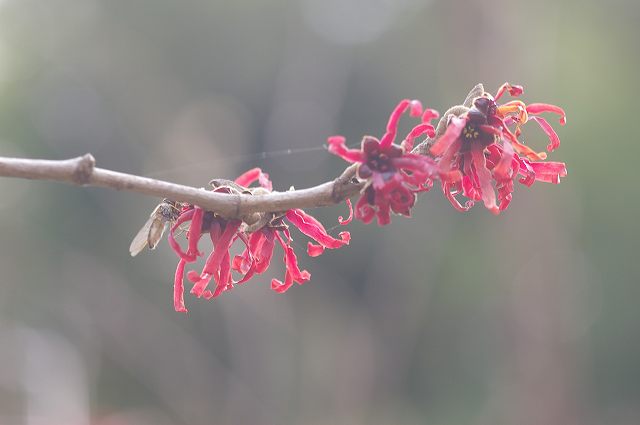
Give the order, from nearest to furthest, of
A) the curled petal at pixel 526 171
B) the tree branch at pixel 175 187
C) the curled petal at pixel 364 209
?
the tree branch at pixel 175 187 → the curled petal at pixel 364 209 → the curled petal at pixel 526 171

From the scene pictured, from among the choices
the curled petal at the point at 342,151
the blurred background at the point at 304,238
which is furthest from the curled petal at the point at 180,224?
the blurred background at the point at 304,238

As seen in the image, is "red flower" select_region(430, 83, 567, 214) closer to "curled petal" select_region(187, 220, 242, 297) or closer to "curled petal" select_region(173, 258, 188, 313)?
Answer: "curled petal" select_region(187, 220, 242, 297)

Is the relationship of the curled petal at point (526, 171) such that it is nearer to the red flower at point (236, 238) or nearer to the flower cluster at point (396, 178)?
the flower cluster at point (396, 178)

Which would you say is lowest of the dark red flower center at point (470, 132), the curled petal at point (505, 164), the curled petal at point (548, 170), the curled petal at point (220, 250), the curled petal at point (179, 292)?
the curled petal at point (179, 292)

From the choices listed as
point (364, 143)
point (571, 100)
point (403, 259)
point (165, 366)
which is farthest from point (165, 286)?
point (364, 143)

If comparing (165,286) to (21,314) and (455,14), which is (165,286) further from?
(455,14)

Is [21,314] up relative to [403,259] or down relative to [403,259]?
down

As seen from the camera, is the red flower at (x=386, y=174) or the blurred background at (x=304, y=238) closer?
the red flower at (x=386, y=174)

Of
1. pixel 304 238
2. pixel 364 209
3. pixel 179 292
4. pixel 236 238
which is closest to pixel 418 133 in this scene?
pixel 364 209
